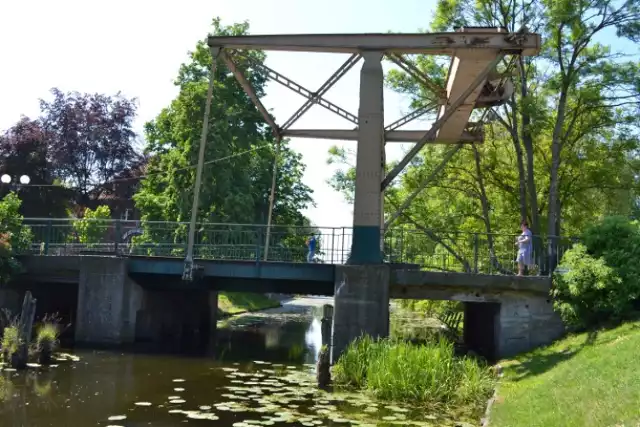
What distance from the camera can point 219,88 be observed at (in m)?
32.6

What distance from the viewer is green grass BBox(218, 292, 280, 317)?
37069 mm

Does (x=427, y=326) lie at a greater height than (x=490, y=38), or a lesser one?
lesser

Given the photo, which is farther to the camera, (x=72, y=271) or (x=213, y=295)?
(x=213, y=295)

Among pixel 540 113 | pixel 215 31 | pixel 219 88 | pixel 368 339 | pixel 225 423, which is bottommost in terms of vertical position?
pixel 225 423

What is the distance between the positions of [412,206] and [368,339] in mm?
14042

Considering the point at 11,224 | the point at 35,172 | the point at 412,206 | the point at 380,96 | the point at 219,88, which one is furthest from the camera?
the point at 35,172

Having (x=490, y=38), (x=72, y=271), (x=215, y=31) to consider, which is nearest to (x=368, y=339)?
(x=490, y=38)

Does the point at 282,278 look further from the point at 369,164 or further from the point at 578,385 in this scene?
Answer: the point at 578,385

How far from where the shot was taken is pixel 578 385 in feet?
33.9

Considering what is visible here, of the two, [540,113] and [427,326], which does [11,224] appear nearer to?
[540,113]

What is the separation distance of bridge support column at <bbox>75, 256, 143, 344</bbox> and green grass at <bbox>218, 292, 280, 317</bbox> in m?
14.8

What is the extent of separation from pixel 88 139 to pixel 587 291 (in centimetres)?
3669

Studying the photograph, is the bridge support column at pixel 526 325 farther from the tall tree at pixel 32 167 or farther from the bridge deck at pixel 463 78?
the tall tree at pixel 32 167

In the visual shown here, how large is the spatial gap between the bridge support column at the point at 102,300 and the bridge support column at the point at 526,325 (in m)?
11.5
